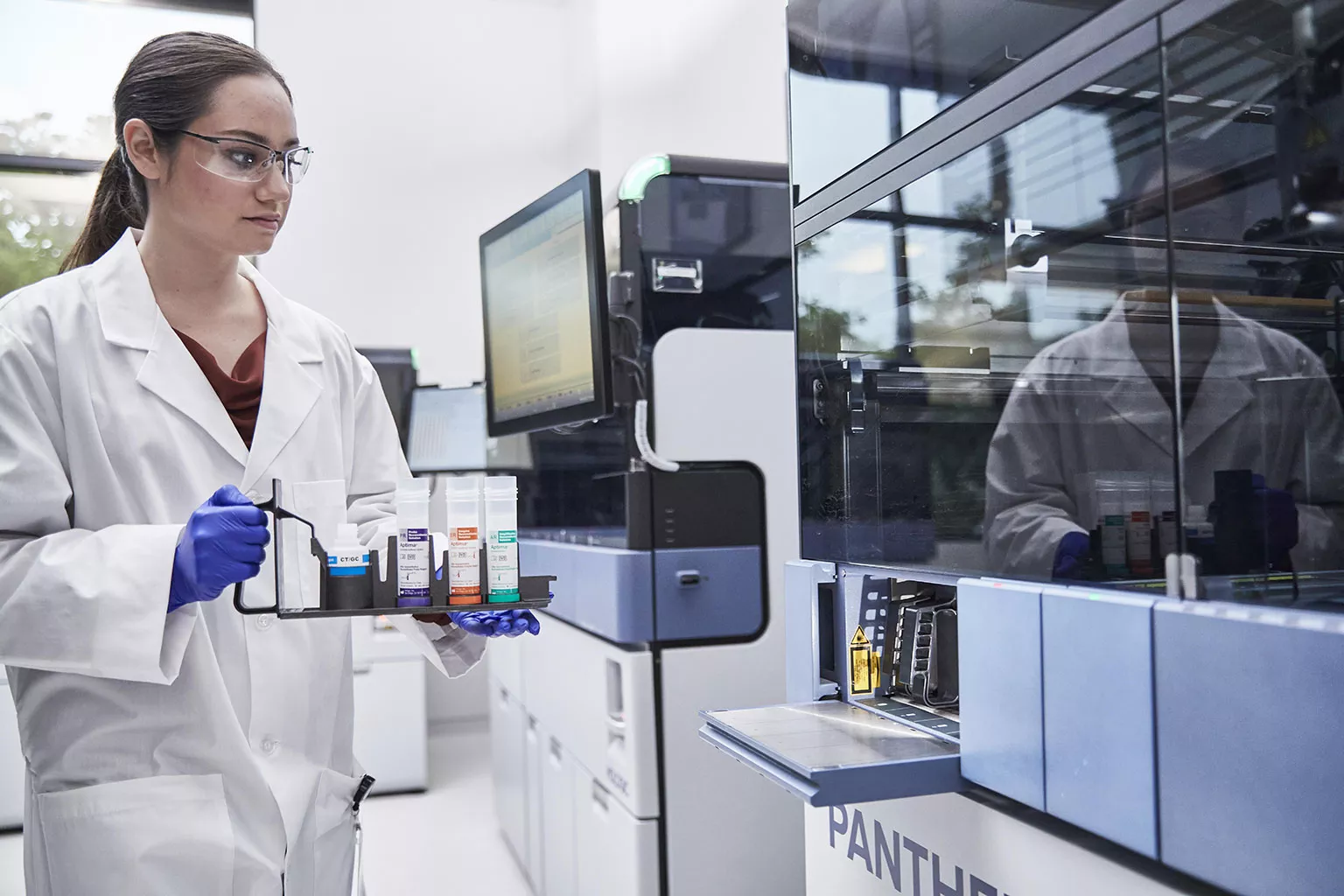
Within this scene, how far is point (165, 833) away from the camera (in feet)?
4.02

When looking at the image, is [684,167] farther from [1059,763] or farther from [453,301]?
[453,301]

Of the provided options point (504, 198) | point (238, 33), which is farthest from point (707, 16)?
point (238, 33)

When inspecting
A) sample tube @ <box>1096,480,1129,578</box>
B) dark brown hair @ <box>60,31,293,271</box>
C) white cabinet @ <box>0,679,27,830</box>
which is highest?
dark brown hair @ <box>60,31,293,271</box>

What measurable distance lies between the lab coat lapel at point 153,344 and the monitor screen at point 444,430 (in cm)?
264

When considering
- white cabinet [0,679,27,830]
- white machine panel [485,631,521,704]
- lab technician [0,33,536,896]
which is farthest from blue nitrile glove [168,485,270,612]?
white cabinet [0,679,27,830]

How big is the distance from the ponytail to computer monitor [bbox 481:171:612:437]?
0.86m

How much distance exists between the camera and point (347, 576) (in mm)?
1218

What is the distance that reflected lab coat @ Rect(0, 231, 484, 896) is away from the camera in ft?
3.91

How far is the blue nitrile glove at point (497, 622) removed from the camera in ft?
4.63

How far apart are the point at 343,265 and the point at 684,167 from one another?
3108 mm

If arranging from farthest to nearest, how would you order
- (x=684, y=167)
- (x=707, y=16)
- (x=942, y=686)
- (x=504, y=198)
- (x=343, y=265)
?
1. (x=504, y=198)
2. (x=343, y=265)
3. (x=707, y=16)
4. (x=684, y=167)
5. (x=942, y=686)

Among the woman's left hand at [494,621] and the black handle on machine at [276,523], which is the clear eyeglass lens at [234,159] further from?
the woman's left hand at [494,621]

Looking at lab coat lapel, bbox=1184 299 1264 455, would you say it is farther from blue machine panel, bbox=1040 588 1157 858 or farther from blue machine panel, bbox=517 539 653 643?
blue machine panel, bbox=517 539 653 643

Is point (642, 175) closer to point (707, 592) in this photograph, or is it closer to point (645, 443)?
point (645, 443)
